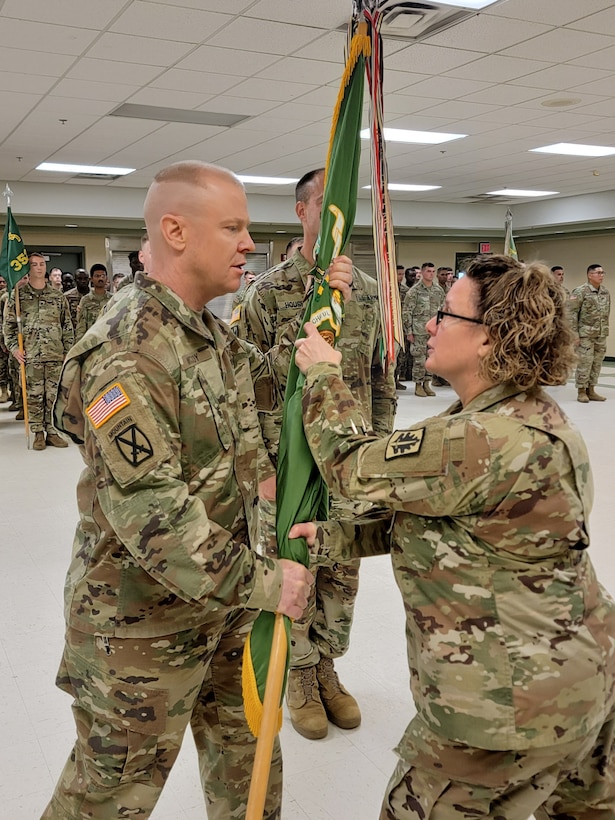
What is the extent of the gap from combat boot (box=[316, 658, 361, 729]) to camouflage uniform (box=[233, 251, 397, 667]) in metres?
0.04

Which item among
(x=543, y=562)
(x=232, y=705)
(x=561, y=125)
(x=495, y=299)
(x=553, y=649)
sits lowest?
(x=232, y=705)

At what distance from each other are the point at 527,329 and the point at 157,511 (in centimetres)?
72

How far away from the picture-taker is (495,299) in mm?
1350

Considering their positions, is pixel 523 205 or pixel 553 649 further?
pixel 523 205

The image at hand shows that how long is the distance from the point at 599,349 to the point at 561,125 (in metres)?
3.38

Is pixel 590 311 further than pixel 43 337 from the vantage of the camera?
Yes

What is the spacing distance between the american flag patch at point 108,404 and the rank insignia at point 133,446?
5cm

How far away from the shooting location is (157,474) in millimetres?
1316

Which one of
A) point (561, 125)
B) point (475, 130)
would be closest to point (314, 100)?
point (475, 130)

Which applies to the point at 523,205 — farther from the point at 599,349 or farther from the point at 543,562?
the point at 543,562

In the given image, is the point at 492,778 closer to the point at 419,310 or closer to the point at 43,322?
the point at 43,322

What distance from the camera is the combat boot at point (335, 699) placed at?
250 centimetres

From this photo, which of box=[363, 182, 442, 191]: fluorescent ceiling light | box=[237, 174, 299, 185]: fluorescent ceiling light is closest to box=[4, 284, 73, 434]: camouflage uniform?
box=[237, 174, 299, 185]: fluorescent ceiling light

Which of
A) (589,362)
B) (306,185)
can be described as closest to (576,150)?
(589,362)
